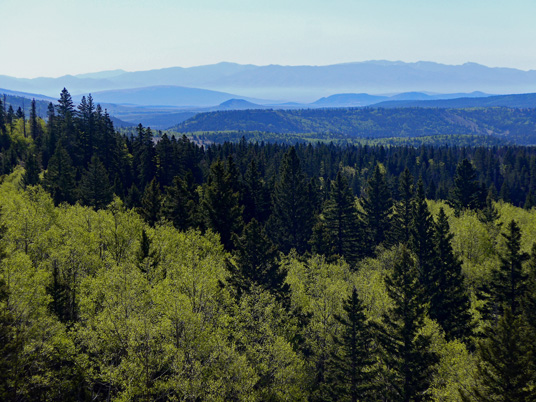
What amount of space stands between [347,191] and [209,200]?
34.3m

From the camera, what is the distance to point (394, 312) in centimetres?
4488

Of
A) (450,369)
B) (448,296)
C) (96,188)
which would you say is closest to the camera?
(450,369)

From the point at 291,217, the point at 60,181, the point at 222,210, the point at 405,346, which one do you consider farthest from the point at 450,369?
the point at 60,181

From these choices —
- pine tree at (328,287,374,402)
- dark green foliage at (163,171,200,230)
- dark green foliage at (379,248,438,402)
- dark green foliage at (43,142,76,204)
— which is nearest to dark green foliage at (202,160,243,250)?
dark green foliage at (163,171,200,230)

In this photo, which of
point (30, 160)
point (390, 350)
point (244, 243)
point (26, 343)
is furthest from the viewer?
point (30, 160)

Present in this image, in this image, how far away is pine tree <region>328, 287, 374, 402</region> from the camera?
43.9 meters

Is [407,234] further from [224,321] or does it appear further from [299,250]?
[224,321]

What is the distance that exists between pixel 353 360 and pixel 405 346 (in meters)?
5.73

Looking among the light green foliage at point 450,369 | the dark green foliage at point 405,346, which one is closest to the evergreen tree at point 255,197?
the dark green foliage at point 405,346

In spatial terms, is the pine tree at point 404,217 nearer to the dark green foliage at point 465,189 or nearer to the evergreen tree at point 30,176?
the dark green foliage at point 465,189

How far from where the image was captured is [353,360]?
44.2 m

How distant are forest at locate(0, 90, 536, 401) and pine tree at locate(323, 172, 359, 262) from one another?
1.14 ft

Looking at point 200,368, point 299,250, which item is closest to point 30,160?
point 299,250

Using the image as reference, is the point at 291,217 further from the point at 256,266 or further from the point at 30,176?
→ the point at 30,176
